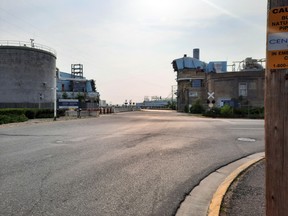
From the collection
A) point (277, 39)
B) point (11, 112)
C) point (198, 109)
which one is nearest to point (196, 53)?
point (198, 109)

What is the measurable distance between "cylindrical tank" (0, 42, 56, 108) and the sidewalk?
47848 millimetres

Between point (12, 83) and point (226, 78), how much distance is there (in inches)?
1392

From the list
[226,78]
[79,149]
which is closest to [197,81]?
[226,78]

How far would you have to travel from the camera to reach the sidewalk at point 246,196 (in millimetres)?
4816

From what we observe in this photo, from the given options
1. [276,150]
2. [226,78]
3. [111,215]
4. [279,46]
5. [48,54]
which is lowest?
[111,215]

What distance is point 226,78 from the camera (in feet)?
176

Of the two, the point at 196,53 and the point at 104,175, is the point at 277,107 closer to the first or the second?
the point at 104,175

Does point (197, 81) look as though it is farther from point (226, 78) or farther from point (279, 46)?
point (279, 46)

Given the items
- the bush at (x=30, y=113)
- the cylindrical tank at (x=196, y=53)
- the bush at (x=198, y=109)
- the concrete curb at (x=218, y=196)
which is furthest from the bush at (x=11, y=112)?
the cylindrical tank at (x=196, y=53)

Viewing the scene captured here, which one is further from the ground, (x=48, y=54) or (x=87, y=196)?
(x=48, y=54)

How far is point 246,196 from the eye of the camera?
5598 millimetres

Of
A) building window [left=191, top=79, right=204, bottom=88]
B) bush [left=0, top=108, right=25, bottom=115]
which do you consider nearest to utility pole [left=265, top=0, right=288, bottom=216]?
bush [left=0, top=108, right=25, bottom=115]

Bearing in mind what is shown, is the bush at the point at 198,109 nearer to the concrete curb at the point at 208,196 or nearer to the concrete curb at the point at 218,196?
the concrete curb at the point at 208,196

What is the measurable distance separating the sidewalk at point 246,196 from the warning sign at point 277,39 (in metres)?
2.70
